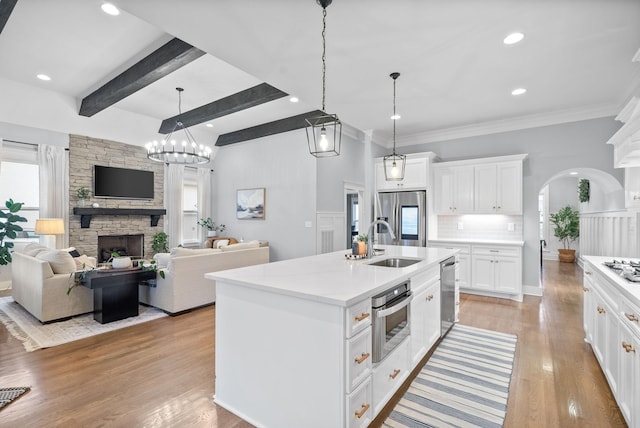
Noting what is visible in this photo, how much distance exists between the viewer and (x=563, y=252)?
324 inches

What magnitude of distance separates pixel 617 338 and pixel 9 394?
4.20m

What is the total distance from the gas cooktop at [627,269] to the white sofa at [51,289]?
5314 millimetres

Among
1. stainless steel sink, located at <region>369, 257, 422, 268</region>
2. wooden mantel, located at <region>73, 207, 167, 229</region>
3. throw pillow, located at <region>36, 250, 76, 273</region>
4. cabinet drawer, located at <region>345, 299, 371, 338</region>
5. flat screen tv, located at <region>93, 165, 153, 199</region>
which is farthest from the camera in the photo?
flat screen tv, located at <region>93, 165, 153, 199</region>

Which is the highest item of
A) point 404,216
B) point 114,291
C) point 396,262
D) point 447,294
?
point 404,216

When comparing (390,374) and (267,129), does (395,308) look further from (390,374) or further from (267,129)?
(267,129)

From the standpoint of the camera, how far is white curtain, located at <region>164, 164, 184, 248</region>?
6953 millimetres

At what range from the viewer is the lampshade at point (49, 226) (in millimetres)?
4750

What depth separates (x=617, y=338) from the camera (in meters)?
2.02

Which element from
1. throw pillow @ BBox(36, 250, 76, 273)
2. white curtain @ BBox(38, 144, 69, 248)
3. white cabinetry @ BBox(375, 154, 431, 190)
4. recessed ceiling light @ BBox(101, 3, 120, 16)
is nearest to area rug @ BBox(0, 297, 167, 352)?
throw pillow @ BBox(36, 250, 76, 273)

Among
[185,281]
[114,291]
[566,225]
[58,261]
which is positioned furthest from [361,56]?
[566,225]

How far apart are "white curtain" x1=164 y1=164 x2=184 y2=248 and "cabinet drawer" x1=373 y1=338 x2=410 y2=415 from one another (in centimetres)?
611

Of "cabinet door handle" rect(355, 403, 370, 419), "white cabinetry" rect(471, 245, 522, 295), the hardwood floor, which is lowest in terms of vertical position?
the hardwood floor

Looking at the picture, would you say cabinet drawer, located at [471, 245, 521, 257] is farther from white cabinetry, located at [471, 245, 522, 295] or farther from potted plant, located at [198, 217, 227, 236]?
potted plant, located at [198, 217, 227, 236]

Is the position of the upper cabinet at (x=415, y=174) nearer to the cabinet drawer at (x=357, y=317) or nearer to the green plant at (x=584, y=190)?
the cabinet drawer at (x=357, y=317)
